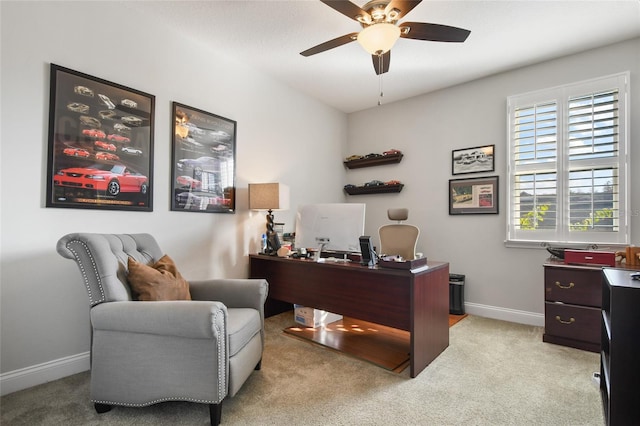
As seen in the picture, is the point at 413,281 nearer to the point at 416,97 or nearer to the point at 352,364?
the point at 352,364

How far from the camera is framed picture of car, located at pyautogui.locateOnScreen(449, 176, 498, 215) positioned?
12.1 ft

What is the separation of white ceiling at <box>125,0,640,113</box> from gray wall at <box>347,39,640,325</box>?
0.59 feet

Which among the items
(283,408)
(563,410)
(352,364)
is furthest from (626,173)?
(283,408)

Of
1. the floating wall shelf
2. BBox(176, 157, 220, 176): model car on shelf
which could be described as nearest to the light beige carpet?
BBox(176, 157, 220, 176): model car on shelf

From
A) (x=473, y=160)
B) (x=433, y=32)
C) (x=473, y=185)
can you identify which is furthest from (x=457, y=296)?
(x=433, y=32)

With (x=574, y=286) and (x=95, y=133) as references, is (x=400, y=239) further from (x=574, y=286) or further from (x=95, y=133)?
(x=95, y=133)

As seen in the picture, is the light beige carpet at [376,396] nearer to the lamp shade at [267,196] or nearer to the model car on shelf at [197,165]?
the lamp shade at [267,196]

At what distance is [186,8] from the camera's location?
102 inches

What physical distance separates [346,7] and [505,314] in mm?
3476

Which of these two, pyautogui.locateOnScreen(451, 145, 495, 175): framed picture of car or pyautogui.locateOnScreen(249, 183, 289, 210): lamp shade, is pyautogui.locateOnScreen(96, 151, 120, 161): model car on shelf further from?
pyautogui.locateOnScreen(451, 145, 495, 175): framed picture of car

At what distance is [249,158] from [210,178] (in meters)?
0.58

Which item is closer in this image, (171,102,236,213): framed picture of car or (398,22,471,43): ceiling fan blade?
(398,22,471,43): ceiling fan blade

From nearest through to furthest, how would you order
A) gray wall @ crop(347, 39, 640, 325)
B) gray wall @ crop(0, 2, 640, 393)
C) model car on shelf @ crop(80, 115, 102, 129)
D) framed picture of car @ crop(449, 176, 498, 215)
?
gray wall @ crop(0, 2, 640, 393) → model car on shelf @ crop(80, 115, 102, 129) → gray wall @ crop(347, 39, 640, 325) → framed picture of car @ crop(449, 176, 498, 215)

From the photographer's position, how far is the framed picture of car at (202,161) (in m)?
2.92
